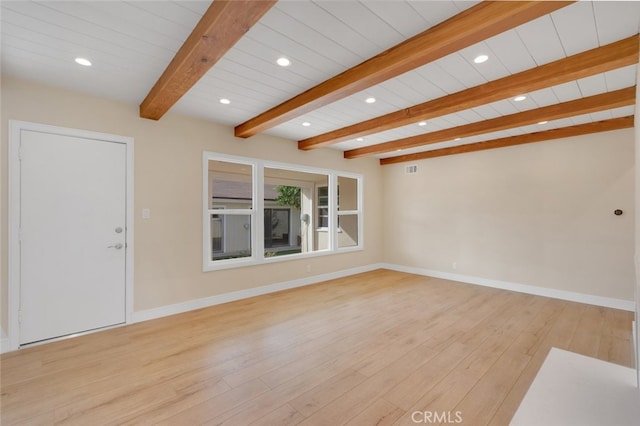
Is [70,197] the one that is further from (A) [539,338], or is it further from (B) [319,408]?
(A) [539,338]

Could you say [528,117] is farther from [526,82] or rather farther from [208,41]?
[208,41]

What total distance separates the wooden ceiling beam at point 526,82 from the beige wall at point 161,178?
2.34 metres

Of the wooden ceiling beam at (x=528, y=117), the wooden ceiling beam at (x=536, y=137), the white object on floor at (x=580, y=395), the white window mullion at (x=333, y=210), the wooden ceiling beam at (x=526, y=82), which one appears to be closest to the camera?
the white object on floor at (x=580, y=395)

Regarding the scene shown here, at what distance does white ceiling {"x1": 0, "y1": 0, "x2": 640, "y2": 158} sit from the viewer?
1813 mm

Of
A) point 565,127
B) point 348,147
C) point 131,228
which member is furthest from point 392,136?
point 131,228

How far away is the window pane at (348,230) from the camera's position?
6609mm

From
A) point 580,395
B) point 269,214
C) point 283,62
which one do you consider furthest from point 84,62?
point 580,395

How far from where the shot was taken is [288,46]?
2193 millimetres

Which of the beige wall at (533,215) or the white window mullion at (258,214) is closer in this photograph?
the beige wall at (533,215)

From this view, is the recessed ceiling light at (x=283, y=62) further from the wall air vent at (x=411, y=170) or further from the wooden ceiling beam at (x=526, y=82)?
the wall air vent at (x=411, y=170)

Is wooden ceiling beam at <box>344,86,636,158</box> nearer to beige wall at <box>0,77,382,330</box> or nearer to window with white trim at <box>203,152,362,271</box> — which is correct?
window with white trim at <box>203,152,362,271</box>

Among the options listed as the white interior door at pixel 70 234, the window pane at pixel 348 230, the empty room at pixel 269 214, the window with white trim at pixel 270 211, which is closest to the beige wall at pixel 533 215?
the empty room at pixel 269 214

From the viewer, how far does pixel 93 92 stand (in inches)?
120

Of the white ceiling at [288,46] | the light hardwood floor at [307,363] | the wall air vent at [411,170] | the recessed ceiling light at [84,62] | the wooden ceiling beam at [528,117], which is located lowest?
the light hardwood floor at [307,363]
